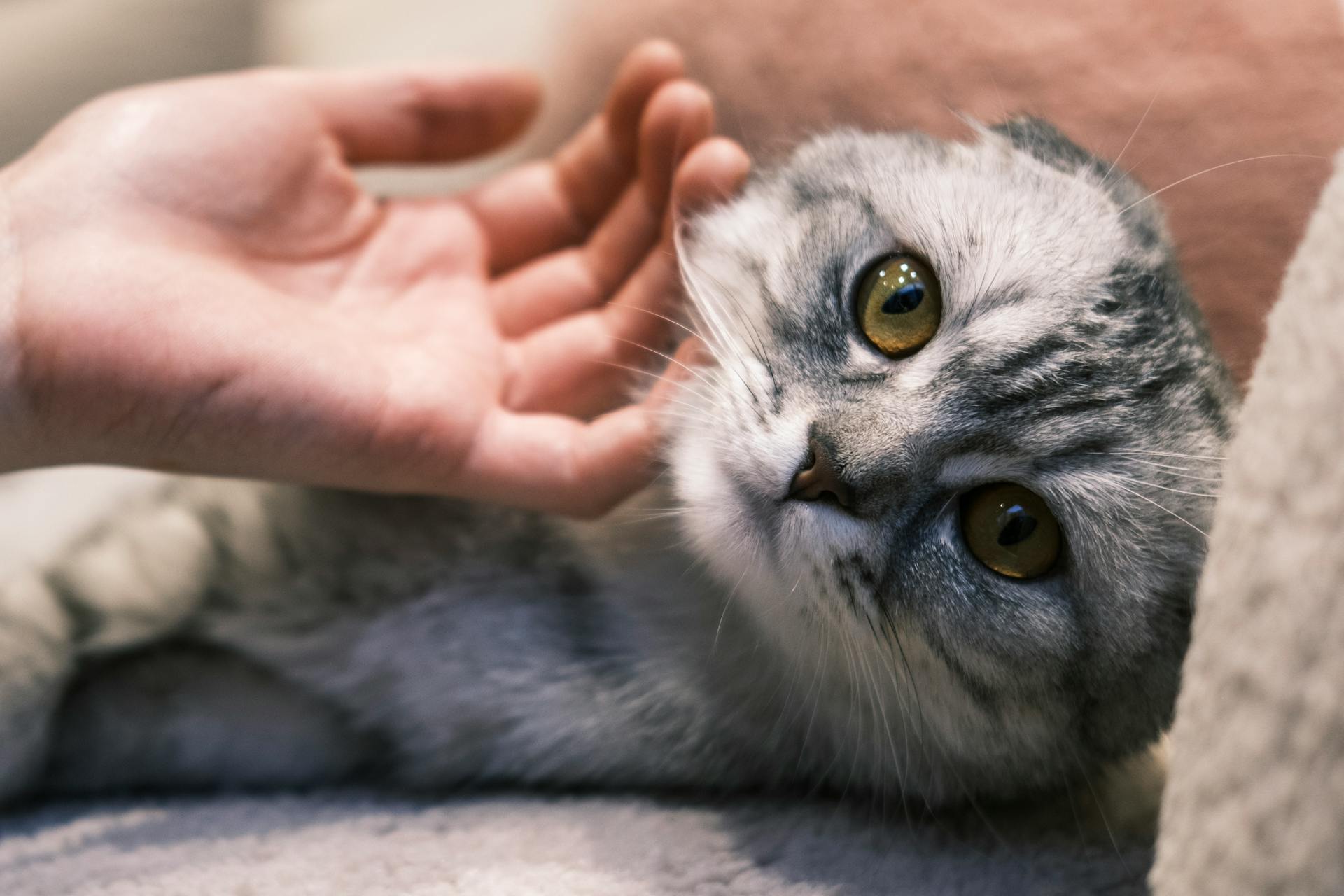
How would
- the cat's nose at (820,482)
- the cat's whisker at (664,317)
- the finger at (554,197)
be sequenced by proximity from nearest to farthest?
the cat's nose at (820,482)
the cat's whisker at (664,317)
the finger at (554,197)

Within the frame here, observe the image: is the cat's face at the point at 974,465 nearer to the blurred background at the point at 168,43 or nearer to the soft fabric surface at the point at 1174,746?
the soft fabric surface at the point at 1174,746

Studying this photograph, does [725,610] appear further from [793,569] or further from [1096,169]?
[1096,169]

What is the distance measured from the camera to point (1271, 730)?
45 cm

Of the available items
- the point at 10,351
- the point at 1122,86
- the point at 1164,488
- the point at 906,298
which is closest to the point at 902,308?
the point at 906,298

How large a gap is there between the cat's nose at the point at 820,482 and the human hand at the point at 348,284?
9.1 inches

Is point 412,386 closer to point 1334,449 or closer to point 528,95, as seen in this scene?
point 528,95

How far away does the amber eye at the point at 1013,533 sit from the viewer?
78cm

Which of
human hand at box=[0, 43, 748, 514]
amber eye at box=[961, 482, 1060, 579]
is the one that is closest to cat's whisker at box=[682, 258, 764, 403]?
human hand at box=[0, 43, 748, 514]

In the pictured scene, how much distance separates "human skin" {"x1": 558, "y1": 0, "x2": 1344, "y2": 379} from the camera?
0.99 m

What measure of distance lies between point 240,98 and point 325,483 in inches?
17.9

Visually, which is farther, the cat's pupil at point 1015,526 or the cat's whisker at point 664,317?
the cat's whisker at point 664,317

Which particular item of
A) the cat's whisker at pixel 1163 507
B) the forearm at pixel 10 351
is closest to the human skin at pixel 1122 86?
the cat's whisker at pixel 1163 507

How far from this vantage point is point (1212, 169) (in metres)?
1.03

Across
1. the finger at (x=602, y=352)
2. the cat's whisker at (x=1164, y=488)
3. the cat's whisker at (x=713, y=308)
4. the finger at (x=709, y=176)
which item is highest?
the finger at (x=709, y=176)
